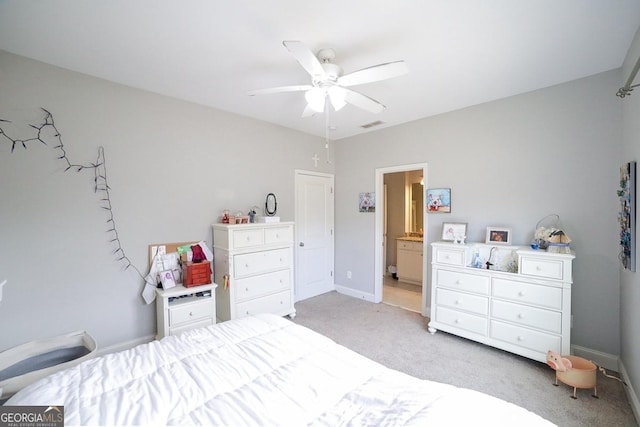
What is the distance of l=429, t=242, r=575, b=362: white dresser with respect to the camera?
240 centimetres

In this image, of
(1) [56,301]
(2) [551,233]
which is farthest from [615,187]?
(1) [56,301]

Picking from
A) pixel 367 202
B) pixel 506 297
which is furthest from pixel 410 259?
pixel 506 297

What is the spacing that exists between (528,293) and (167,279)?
3631mm

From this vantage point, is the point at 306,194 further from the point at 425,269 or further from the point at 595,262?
the point at 595,262

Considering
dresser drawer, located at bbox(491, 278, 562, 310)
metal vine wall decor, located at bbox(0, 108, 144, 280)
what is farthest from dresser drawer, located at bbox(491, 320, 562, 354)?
metal vine wall decor, located at bbox(0, 108, 144, 280)

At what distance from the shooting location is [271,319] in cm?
201

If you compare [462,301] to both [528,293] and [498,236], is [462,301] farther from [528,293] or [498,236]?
[498,236]

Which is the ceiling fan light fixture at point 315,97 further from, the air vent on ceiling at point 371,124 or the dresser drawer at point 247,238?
the air vent on ceiling at point 371,124

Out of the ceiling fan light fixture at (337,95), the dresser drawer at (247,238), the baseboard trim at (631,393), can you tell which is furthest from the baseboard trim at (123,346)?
the baseboard trim at (631,393)

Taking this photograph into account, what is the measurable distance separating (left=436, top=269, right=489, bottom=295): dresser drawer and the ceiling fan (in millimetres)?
2033

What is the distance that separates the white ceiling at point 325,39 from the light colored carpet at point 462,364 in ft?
7.37

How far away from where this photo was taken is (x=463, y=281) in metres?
2.95

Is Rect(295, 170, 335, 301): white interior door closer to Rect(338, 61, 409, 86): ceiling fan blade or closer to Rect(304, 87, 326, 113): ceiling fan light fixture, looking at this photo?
Rect(304, 87, 326, 113): ceiling fan light fixture

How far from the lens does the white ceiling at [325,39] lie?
1.67m
